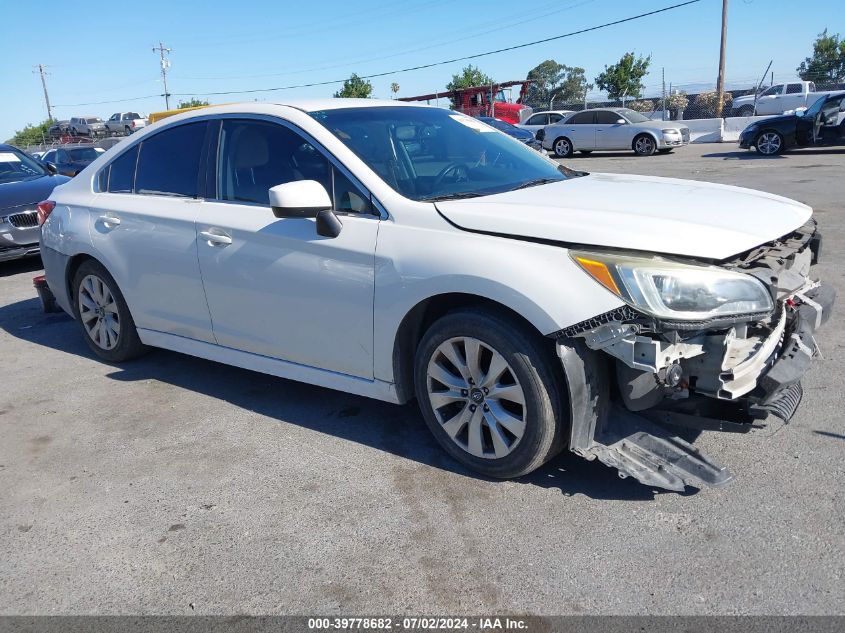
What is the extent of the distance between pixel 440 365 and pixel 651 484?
108cm

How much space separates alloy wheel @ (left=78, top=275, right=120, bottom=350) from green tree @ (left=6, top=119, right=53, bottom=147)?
197 feet

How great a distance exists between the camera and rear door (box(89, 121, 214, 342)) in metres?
4.52

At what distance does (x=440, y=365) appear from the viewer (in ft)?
11.5

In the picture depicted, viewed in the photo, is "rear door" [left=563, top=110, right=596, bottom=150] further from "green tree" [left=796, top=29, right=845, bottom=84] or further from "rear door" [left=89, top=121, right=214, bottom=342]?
"green tree" [left=796, top=29, right=845, bottom=84]

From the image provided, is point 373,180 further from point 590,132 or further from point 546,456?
point 590,132

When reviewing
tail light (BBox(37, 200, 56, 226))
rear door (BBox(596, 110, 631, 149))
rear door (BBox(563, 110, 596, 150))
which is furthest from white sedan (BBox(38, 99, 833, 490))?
rear door (BBox(563, 110, 596, 150))

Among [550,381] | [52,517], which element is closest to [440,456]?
[550,381]

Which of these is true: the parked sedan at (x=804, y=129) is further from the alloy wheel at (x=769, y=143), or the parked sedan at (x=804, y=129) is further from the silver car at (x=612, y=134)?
the silver car at (x=612, y=134)

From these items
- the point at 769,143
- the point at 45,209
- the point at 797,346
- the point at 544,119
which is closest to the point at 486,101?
the point at 544,119

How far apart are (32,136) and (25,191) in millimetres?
72077

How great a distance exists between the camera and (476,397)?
3.43 m

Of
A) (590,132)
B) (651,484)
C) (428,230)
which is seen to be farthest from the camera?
(590,132)

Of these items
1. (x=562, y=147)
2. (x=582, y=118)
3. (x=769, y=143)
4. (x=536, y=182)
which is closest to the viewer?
(x=536, y=182)

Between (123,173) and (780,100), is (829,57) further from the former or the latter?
(123,173)
